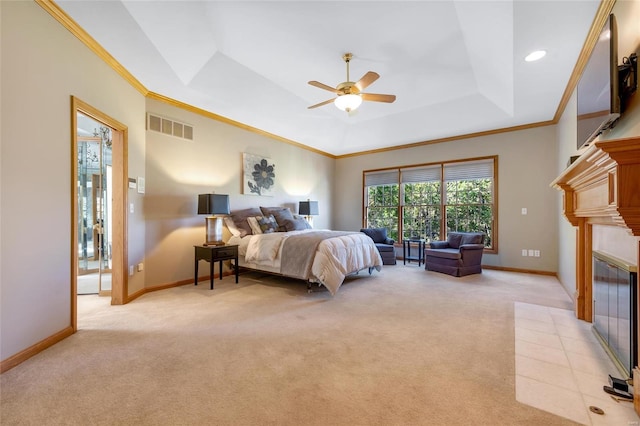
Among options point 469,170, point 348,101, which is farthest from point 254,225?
point 469,170

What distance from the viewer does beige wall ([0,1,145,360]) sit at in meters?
1.97

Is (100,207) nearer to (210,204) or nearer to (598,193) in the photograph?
(210,204)

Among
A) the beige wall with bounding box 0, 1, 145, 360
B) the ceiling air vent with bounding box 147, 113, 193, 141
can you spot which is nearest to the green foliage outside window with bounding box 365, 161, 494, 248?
the ceiling air vent with bounding box 147, 113, 193, 141

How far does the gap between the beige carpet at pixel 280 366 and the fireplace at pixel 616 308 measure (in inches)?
25.0

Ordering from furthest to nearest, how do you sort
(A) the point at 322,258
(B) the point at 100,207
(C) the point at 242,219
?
(C) the point at 242,219
(B) the point at 100,207
(A) the point at 322,258

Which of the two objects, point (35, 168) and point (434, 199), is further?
point (434, 199)

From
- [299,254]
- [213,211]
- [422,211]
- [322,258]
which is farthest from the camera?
[422,211]

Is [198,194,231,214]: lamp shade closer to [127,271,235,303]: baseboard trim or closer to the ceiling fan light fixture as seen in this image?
[127,271,235,303]: baseboard trim

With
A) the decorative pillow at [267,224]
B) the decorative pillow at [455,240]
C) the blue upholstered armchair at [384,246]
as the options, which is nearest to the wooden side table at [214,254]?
the decorative pillow at [267,224]

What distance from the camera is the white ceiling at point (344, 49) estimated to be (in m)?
2.58

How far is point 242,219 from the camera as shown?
4902mm

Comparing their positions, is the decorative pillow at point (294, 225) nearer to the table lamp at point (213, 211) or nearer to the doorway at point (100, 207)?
the table lamp at point (213, 211)

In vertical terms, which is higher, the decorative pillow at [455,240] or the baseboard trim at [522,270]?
the decorative pillow at [455,240]

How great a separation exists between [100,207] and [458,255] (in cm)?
588
